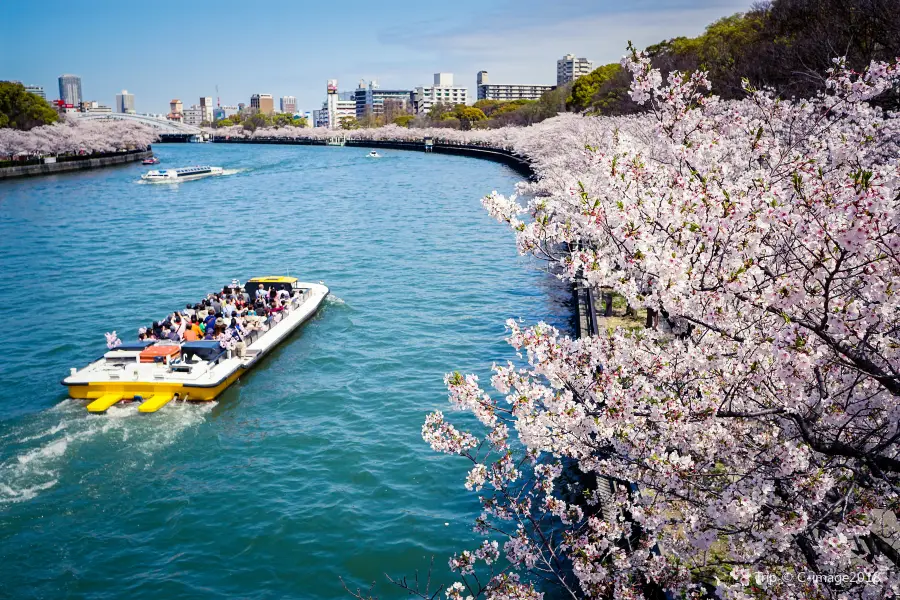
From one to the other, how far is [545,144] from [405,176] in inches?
956

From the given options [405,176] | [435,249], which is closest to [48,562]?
[435,249]

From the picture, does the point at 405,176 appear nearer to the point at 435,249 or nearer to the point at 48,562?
the point at 435,249

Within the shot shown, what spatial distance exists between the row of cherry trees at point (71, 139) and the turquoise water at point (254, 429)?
155ft

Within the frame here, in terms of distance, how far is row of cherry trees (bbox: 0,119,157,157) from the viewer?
7800 centimetres

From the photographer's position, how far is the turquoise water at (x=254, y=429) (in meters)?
11.5

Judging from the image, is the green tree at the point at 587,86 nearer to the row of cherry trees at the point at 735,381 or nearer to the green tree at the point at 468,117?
the green tree at the point at 468,117

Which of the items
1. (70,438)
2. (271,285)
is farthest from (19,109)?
(70,438)

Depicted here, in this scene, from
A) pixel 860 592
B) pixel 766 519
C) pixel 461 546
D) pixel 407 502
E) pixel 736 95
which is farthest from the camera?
pixel 736 95

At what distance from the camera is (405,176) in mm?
80312

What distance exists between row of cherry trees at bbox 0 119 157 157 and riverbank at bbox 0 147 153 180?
5.00 ft

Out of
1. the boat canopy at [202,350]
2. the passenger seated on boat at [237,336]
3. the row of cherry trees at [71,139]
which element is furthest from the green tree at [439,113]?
the boat canopy at [202,350]

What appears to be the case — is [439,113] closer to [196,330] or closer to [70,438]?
[196,330]

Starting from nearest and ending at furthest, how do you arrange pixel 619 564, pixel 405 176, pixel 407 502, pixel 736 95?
pixel 619 564
pixel 407 502
pixel 736 95
pixel 405 176

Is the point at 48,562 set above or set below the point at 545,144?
below
